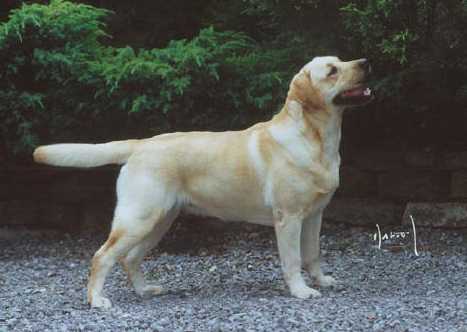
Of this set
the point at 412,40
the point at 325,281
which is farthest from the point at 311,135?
the point at 412,40

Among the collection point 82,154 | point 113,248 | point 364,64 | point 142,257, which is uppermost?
point 364,64

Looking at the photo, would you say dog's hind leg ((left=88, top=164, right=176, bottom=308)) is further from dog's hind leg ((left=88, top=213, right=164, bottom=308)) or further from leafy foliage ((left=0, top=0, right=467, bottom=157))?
leafy foliage ((left=0, top=0, right=467, bottom=157))

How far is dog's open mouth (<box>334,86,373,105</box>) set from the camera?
532 centimetres

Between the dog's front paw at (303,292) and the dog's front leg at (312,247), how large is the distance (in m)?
0.37

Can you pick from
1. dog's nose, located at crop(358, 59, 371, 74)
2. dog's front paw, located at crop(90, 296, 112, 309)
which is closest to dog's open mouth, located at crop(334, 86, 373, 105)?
dog's nose, located at crop(358, 59, 371, 74)

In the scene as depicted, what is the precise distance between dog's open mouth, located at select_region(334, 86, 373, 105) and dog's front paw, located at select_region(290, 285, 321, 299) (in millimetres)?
1170

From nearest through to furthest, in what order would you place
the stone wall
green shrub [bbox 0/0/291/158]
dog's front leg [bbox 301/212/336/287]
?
dog's front leg [bbox 301/212/336/287] < green shrub [bbox 0/0/291/158] < the stone wall

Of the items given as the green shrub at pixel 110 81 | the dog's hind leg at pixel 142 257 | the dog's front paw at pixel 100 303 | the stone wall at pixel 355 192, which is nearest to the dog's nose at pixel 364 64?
the dog's hind leg at pixel 142 257

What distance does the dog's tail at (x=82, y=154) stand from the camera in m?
5.45

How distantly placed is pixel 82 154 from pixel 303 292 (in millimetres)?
1619

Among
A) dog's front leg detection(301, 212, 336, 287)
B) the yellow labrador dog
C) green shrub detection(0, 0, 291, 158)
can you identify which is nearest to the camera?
the yellow labrador dog

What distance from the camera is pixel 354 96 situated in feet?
17.5

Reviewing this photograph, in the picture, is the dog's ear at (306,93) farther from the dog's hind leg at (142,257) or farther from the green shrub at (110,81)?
the green shrub at (110,81)

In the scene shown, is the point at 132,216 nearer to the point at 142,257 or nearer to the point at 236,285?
the point at 142,257
